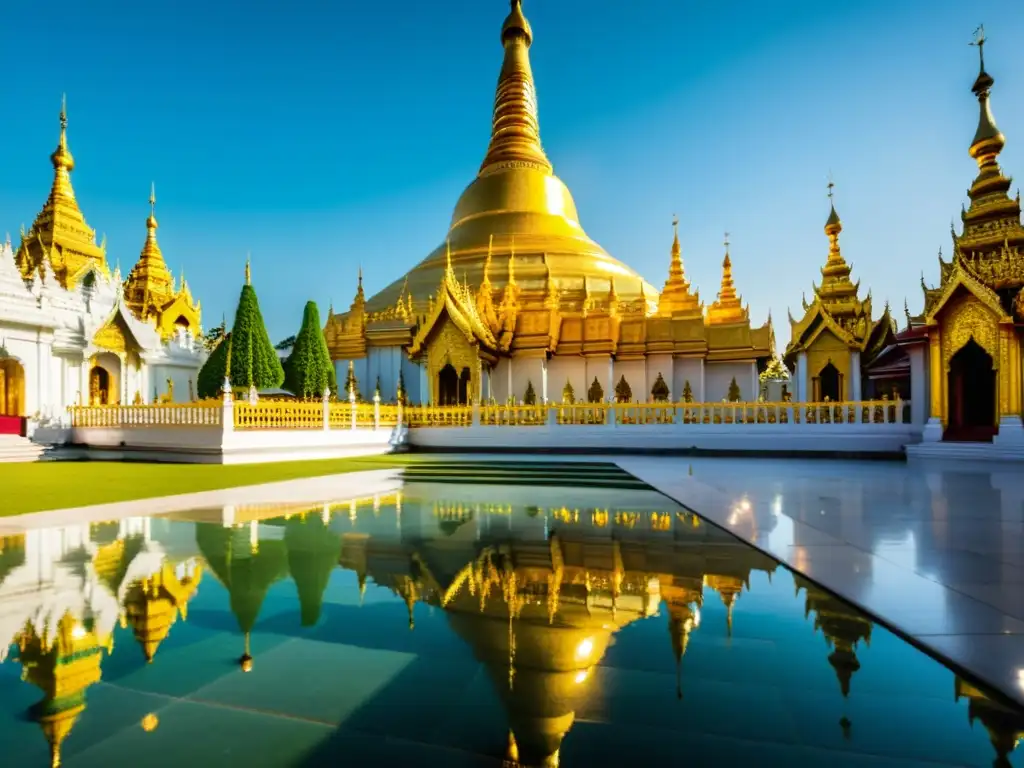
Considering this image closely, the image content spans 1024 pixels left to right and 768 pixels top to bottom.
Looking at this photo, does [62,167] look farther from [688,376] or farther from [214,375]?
[688,376]

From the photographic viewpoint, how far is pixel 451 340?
62.8ft

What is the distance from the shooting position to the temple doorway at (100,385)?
21.6 m

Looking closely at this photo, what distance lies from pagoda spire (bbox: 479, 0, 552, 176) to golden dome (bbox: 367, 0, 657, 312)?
0.05 m

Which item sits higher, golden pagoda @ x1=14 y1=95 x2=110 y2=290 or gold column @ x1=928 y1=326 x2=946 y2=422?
golden pagoda @ x1=14 y1=95 x2=110 y2=290

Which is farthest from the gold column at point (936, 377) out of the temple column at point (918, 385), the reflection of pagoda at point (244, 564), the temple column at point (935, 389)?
the reflection of pagoda at point (244, 564)

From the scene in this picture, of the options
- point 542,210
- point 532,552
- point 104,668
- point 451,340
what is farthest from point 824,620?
point 542,210

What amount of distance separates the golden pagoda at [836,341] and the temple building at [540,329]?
1.25 m

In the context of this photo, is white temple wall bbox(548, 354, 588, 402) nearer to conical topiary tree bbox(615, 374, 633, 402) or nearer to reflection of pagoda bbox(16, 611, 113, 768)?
conical topiary tree bbox(615, 374, 633, 402)

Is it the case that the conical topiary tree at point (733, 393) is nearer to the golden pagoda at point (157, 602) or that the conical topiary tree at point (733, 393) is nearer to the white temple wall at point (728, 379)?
the white temple wall at point (728, 379)

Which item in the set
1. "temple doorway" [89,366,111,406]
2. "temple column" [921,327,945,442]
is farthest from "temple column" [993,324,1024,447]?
"temple doorway" [89,366,111,406]

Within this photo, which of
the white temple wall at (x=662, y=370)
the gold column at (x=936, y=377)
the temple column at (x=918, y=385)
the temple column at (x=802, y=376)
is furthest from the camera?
the white temple wall at (x=662, y=370)

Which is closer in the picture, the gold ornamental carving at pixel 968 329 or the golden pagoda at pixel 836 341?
the gold ornamental carving at pixel 968 329

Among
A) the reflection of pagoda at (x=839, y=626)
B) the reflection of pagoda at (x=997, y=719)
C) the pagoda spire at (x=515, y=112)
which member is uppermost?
the pagoda spire at (x=515, y=112)

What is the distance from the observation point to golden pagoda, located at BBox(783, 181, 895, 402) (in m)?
19.8
